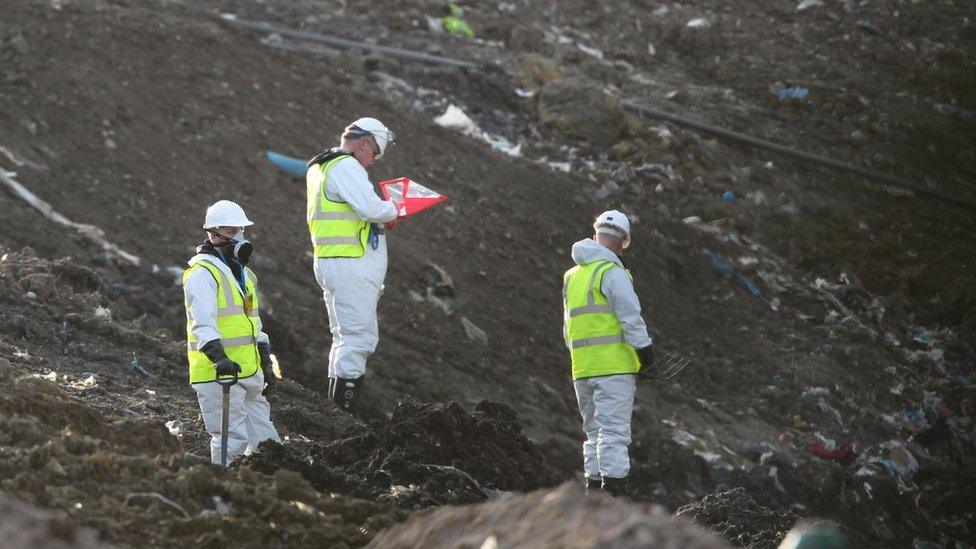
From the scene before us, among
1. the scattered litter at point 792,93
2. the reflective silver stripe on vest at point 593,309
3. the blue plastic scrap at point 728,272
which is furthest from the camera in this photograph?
the scattered litter at point 792,93

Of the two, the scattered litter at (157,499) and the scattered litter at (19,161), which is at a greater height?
the scattered litter at (19,161)

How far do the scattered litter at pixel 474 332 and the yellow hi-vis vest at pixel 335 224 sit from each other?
11.9 ft

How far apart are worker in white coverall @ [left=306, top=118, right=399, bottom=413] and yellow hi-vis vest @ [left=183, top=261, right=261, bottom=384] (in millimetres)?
1390

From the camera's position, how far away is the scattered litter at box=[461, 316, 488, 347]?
41.7 ft

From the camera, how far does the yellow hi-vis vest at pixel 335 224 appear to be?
916 centimetres

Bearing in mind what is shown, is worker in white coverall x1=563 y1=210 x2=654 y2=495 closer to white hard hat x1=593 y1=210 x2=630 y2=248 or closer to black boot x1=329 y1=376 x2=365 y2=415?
white hard hat x1=593 y1=210 x2=630 y2=248

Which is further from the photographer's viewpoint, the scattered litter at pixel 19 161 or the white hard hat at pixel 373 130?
the scattered litter at pixel 19 161

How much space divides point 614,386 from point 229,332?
2464 millimetres

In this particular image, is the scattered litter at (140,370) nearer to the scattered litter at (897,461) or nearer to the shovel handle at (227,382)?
the shovel handle at (227,382)

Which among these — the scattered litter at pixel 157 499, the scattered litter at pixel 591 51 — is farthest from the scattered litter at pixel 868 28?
the scattered litter at pixel 157 499

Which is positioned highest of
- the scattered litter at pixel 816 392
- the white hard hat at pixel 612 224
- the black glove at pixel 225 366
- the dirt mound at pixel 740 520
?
the white hard hat at pixel 612 224

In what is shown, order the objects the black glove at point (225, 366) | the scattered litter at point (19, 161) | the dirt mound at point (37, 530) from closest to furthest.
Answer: the dirt mound at point (37, 530) → the black glove at point (225, 366) → the scattered litter at point (19, 161)

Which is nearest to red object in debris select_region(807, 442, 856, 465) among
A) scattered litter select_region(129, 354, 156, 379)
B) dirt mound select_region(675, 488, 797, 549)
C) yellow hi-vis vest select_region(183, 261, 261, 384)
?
dirt mound select_region(675, 488, 797, 549)

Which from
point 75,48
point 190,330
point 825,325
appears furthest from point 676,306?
point 190,330
